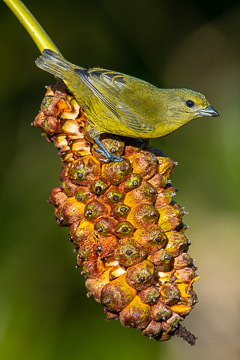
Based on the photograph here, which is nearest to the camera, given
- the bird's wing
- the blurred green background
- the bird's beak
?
the blurred green background

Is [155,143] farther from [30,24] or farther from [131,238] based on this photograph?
[30,24]

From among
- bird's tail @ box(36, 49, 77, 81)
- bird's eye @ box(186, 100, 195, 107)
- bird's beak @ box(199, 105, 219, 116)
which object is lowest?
bird's beak @ box(199, 105, 219, 116)

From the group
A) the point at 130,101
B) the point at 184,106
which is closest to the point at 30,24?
the point at 130,101

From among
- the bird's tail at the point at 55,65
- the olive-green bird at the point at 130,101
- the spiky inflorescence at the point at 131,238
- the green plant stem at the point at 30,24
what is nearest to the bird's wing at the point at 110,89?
the olive-green bird at the point at 130,101

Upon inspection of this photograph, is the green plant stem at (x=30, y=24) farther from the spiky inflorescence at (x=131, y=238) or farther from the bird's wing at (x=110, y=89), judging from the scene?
the bird's wing at (x=110, y=89)

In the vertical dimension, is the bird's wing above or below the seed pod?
above

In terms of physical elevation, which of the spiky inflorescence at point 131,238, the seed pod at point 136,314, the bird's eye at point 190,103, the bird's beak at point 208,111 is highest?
the bird's eye at point 190,103

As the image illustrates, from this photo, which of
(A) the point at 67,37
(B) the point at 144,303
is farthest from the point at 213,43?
(B) the point at 144,303

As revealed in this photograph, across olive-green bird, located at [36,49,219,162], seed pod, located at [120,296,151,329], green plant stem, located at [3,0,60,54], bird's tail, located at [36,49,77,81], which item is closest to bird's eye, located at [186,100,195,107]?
olive-green bird, located at [36,49,219,162]

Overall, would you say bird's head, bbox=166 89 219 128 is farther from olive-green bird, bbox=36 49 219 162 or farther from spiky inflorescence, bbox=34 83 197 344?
spiky inflorescence, bbox=34 83 197 344
